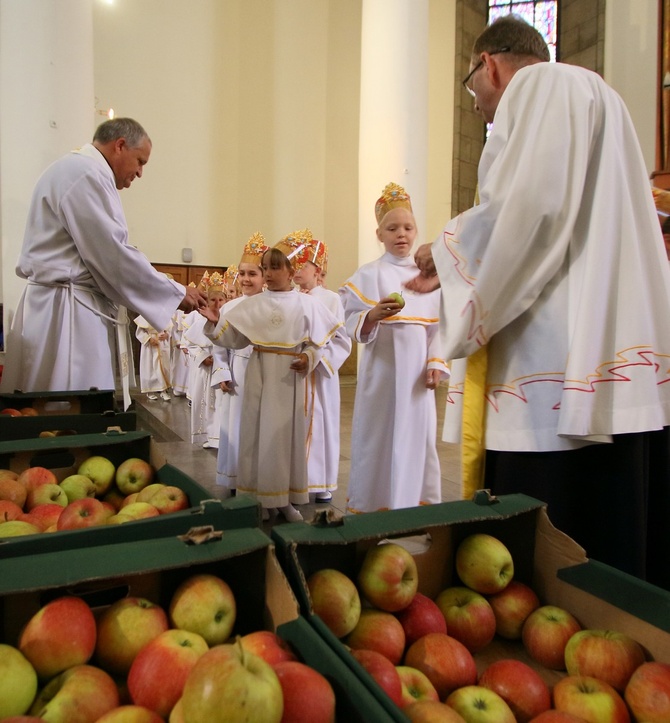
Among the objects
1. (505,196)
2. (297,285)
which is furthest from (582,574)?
(297,285)

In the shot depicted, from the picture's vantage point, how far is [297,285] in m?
5.31

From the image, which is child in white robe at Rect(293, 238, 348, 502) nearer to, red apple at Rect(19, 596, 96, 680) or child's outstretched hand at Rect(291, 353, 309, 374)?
child's outstretched hand at Rect(291, 353, 309, 374)

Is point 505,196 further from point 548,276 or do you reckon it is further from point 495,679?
point 495,679

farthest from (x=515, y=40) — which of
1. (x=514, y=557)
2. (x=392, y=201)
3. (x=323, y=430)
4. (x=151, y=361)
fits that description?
(x=151, y=361)

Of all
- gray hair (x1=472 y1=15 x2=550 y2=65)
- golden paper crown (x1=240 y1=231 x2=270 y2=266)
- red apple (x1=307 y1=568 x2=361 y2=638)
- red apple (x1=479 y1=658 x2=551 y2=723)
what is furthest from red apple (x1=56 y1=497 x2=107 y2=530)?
golden paper crown (x1=240 y1=231 x2=270 y2=266)

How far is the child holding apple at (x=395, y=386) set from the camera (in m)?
3.30

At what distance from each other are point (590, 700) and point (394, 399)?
8.60 feet

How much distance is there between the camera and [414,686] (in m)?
0.76

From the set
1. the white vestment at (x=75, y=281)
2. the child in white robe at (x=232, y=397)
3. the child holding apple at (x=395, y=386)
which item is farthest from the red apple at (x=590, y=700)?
the child in white robe at (x=232, y=397)

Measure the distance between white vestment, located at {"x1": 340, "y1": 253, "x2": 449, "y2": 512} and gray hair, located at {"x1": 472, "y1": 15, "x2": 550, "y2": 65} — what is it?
67.5 inches

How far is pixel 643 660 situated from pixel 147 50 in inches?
535

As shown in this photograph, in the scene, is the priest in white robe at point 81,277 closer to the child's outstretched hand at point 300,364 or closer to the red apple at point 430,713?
the child's outstretched hand at point 300,364

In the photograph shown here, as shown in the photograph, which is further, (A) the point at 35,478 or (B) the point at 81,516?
(A) the point at 35,478

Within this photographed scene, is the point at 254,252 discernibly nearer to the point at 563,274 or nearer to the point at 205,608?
the point at 563,274
